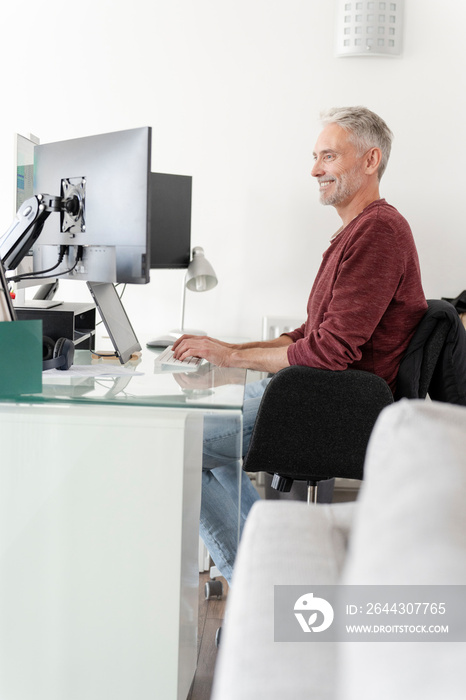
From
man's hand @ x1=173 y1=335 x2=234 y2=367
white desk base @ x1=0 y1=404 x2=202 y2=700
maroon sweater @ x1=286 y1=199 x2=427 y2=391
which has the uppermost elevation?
maroon sweater @ x1=286 y1=199 x2=427 y2=391

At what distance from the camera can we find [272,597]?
0.65 metres

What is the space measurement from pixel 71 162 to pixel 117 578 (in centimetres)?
105

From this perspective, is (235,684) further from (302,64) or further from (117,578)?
(302,64)

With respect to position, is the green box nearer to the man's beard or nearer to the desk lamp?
the man's beard

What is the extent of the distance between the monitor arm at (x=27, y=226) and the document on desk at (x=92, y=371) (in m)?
0.33

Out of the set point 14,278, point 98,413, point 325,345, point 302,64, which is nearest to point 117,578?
point 98,413

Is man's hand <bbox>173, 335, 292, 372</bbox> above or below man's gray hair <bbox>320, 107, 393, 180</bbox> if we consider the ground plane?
below

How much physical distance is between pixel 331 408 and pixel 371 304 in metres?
0.30

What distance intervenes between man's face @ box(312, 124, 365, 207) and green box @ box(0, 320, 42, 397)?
1.15m

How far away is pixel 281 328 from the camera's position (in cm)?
324

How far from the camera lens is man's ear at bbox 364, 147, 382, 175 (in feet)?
7.28

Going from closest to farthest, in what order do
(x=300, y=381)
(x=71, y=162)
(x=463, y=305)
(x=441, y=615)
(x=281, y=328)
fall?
(x=441, y=615)
(x=300, y=381)
(x=71, y=162)
(x=463, y=305)
(x=281, y=328)

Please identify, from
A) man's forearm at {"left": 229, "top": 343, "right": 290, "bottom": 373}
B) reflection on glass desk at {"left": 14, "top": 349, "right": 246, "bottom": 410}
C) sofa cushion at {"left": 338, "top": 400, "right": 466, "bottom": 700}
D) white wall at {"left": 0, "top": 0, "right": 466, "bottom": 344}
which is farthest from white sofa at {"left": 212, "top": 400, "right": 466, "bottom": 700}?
white wall at {"left": 0, "top": 0, "right": 466, "bottom": 344}

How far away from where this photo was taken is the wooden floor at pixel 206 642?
1.79m
